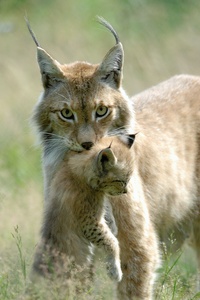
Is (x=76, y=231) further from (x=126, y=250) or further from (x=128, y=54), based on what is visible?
(x=128, y=54)

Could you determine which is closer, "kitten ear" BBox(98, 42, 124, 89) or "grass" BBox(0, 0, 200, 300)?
"kitten ear" BBox(98, 42, 124, 89)

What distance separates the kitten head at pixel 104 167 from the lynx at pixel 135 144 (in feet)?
0.27

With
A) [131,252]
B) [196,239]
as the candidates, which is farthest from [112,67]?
[196,239]

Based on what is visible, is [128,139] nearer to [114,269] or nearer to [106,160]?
[106,160]

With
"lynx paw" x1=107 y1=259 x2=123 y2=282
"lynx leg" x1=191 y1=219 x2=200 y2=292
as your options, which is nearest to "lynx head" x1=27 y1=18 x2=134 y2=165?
"lynx paw" x1=107 y1=259 x2=123 y2=282

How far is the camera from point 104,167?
6.59 meters

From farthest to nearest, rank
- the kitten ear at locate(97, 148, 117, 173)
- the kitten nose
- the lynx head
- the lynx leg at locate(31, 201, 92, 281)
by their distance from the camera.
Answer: the lynx head
the kitten nose
the kitten ear at locate(97, 148, 117, 173)
the lynx leg at locate(31, 201, 92, 281)

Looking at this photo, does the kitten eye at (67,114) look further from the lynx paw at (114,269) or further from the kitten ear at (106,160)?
the lynx paw at (114,269)

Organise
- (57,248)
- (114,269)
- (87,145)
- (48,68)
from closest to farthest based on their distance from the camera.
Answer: (57,248) → (114,269) → (87,145) → (48,68)

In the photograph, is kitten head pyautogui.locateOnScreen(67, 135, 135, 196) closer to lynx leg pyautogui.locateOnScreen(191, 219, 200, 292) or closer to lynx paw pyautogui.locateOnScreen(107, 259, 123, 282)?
lynx paw pyautogui.locateOnScreen(107, 259, 123, 282)

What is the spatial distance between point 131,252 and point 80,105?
1112 mm

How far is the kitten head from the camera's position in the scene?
657cm

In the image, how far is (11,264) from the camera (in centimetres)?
636

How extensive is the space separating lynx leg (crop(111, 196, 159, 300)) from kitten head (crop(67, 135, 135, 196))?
0.74 feet
